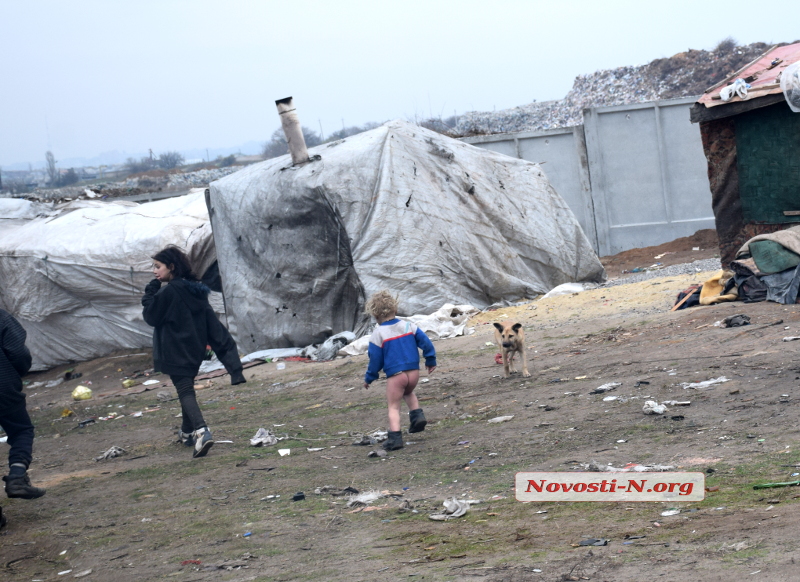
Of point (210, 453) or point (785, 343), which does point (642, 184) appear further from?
point (210, 453)

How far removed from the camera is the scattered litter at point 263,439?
19.9 feet

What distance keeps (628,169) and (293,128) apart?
24.2 feet

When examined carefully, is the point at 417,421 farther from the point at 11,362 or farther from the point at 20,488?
the point at 11,362

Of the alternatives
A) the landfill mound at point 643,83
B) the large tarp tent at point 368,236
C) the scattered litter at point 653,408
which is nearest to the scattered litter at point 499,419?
the scattered litter at point 653,408

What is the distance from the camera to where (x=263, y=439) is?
6.10m

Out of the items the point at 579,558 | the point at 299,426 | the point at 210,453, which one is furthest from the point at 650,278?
the point at 579,558

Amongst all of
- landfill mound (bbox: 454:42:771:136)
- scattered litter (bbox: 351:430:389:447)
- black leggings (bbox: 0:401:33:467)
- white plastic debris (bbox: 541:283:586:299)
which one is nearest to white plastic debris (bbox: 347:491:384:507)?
scattered litter (bbox: 351:430:389:447)

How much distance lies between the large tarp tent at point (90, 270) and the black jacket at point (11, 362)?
7.57 metres

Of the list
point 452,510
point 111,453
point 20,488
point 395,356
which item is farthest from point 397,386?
point 111,453

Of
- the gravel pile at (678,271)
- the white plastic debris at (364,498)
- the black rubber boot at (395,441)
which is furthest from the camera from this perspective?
the gravel pile at (678,271)

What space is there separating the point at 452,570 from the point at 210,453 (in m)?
3.58

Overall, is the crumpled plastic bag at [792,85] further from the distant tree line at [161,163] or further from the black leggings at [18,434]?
the distant tree line at [161,163]

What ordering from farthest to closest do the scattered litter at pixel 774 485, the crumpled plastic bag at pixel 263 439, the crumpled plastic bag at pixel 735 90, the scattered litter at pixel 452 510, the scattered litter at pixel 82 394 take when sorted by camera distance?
the scattered litter at pixel 82 394 < the crumpled plastic bag at pixel 735 90 < the crumpled plastic bag at pixel 263 439 < the scattered litter at pixel 452 510 < the scattered litter at pixel 774 485

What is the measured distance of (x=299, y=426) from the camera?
6617mm
